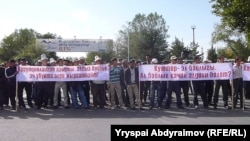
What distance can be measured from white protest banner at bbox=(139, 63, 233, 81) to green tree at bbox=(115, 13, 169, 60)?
58746mm

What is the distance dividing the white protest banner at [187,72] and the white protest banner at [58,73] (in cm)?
190

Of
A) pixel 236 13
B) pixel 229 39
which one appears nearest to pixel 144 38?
pixel 229 39

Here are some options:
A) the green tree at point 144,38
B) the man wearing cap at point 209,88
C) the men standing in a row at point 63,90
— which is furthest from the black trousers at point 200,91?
the green tree at point 144,38

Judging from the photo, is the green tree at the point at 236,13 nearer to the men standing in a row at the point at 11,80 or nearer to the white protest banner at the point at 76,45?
the white protest banner at the point at 76,45

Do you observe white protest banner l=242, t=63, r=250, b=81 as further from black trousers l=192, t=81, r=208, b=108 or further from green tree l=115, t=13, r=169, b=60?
green tree l=115, t=13, r=169, b=60

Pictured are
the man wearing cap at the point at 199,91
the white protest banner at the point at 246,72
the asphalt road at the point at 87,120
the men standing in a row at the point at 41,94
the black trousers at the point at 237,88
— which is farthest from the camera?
the men standing in a row at the point at 41,94

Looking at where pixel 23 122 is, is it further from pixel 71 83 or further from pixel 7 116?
pixel 71 83

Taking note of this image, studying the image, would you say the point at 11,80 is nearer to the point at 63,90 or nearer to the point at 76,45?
the point at 63,90

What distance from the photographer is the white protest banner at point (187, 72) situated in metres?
14.8

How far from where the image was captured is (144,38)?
8638 cm

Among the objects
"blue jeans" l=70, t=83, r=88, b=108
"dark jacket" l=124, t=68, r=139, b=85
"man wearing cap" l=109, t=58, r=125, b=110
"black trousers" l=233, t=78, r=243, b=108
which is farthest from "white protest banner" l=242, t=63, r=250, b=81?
"blue jeans" l=70, t=83, r=88, b=108

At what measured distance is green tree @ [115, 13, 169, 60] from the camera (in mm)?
82481

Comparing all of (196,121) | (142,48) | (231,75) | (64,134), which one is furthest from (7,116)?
(142,48)

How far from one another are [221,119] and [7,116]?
23.0ft
